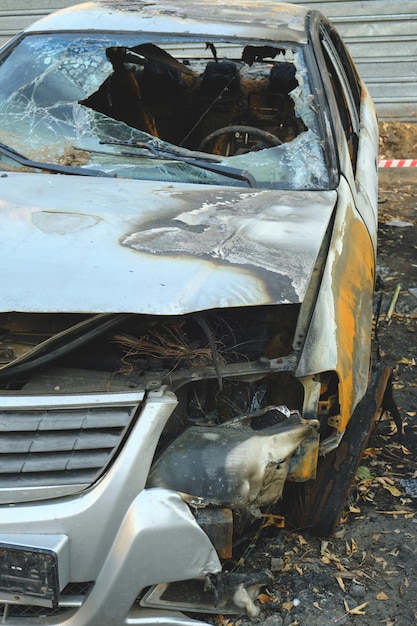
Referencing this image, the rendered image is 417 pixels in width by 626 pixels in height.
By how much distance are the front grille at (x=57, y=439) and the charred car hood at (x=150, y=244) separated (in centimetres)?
27

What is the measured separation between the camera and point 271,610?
2.38 m

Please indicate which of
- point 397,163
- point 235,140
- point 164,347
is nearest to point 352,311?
point 164,347

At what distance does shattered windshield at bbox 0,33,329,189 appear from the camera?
3.04m

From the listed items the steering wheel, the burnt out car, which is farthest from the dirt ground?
the steering wheel

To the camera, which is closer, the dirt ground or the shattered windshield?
the dirt ground

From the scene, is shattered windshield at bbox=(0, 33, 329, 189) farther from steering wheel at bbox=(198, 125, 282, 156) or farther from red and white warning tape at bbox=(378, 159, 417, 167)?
red and white warning tape at bbox=(378, 159, 417, 167)

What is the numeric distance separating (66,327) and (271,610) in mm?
1123

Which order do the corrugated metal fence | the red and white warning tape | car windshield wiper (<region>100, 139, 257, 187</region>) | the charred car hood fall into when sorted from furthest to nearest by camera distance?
the corrugated metal fence, the red and white warning tape, car windshield wiper (<region>100, 139, 257, 187</region>), the charred car hood

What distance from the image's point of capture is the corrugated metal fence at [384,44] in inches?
314

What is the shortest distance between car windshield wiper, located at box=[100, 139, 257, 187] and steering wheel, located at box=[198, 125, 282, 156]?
452mm

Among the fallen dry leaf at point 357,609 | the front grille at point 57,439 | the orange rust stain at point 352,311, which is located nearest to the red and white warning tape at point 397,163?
the orange rust stain at point 352,311

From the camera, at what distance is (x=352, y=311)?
253cm

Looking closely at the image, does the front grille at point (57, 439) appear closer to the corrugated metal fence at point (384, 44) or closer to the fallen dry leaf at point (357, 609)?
the fallen dry leaf at point (357, 609)

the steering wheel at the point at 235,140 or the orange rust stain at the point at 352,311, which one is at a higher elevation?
the steering wheel at the point at 235,140
